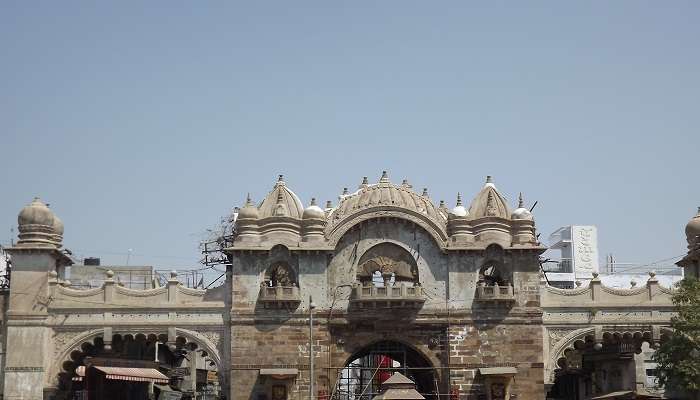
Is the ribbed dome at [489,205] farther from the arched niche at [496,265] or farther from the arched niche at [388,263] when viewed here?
the arched niche at [388,263]

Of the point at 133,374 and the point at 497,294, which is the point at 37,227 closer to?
the point at 133,374

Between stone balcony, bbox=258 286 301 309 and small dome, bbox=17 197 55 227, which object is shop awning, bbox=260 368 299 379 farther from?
small dome, bbox=17 197 55 227

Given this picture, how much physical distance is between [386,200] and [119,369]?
546 inches

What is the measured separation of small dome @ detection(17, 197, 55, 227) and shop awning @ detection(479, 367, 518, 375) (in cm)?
1989

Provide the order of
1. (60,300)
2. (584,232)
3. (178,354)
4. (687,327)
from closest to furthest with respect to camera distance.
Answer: (687,327)
(60,300)
(178,354)
(584,232)

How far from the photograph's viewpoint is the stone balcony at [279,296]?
44656 mm

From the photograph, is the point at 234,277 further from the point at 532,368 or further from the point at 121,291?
the point at 532,368

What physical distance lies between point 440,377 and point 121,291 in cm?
1437

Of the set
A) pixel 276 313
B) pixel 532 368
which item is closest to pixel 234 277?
pixel 276 313

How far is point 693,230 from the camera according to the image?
47.1 meters

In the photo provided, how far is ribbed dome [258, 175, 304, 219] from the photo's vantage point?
1820 inches

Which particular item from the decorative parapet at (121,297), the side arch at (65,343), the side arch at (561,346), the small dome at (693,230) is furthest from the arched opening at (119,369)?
the small dome at (693,230)

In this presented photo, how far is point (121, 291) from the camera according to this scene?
45.3 meters

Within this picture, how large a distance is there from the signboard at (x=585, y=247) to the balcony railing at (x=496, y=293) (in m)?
35.6
